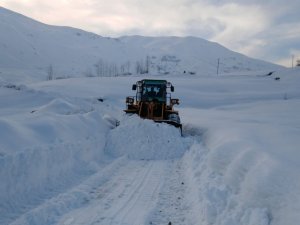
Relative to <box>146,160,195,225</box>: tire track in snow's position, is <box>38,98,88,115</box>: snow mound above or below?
above

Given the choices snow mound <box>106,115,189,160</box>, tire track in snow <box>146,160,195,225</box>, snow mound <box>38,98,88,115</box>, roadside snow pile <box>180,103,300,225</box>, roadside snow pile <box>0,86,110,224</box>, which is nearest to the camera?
roadside snow pile <box>180,103,300,225</box>

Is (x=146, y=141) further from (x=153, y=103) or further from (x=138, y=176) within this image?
(x=153, y=103)

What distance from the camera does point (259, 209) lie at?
19.9 ft

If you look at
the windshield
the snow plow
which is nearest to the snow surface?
the snow plow

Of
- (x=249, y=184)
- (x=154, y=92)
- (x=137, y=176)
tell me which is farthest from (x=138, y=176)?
(x=154, y=92)

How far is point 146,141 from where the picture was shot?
50.4ft

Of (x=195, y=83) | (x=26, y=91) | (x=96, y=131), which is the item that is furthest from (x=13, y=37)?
(x=96, y=131)

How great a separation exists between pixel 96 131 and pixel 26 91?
17.2m

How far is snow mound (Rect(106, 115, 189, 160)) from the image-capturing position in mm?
14656

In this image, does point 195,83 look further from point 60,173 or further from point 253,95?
point 60,173

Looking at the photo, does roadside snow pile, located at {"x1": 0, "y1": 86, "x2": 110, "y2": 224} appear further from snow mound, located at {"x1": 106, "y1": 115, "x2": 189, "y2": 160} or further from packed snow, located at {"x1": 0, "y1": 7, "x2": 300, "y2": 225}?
snow mound, located at {"x1": 106, "y1": 115, "x2": 189, "y2": 160}

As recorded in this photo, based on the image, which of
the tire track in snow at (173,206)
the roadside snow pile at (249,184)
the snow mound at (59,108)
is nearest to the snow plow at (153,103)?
the snow mound at (59,108)

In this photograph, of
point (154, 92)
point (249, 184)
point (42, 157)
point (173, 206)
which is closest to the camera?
point (249, 184)

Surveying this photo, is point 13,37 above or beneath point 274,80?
above
